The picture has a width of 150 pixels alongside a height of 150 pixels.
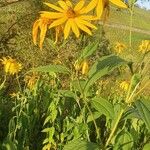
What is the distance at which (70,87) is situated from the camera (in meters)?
3.47

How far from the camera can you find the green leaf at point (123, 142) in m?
2.19

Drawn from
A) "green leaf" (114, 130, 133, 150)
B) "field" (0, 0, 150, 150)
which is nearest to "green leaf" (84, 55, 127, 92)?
"field" (0, 0, 150, 150)

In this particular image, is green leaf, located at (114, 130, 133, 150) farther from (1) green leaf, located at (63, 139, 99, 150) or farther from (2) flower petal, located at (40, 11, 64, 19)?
(2) flower petal, located at (40, 11, 64, 19)

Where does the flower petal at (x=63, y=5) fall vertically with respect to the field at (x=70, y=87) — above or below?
above

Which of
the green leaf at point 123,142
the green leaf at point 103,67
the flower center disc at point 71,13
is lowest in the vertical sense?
the green leaf at point 123,142

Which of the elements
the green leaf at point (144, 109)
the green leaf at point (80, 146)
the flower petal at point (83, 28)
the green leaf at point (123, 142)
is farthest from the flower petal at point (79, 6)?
the green leaf at point (123, 142)

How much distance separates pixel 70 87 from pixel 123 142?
4.22 ft

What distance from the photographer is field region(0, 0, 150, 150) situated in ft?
4.85

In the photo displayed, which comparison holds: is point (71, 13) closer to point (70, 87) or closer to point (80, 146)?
point (80, 146)

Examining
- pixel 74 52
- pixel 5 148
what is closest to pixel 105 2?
pixel 5 148

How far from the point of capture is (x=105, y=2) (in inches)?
55.0

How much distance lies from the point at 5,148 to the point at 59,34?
3.97 ft

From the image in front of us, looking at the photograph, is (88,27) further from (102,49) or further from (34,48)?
(102,49)

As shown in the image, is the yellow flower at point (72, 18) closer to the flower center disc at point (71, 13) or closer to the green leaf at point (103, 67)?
the flower center disc at point (71, 13)
